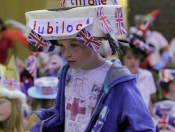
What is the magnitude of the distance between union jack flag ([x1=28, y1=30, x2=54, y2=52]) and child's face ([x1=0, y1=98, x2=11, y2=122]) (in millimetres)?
861

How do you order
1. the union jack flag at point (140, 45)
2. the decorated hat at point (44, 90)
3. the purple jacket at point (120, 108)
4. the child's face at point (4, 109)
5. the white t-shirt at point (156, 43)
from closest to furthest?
the purple jacket at point (120, 108) < the child's face at point (4, 109) < the decorated hat at point (44, 90) < the union jack flag at point (140, 45) < the white t-shirt at point (156, 43)

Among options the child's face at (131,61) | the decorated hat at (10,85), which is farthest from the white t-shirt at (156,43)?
the decorated hat at (10,85)

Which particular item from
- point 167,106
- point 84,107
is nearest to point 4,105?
point 84,107

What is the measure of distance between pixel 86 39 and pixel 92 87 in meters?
0.32

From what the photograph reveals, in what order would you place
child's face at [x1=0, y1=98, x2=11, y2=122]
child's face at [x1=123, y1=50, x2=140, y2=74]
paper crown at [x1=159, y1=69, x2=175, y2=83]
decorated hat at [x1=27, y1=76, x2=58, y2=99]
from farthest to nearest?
paper crown at [x1=159, y1=69, x2=175, y2=83]
child's face at [x1=123, y1=50, x2=140, y2=74]
decorated hat at [x1=27, y1=76, x2=58, y2=99]
child's face at [x1=0, y1=98, x2=11, y2=122]

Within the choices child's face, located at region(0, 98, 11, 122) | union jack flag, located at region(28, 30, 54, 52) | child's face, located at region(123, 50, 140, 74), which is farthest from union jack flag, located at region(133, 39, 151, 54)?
union jack flag, located at region(28, 30, 54, 52)

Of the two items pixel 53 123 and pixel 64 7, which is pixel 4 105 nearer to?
pixel 53 123

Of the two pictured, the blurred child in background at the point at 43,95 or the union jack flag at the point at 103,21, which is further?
the blurred child in background at the point at 43,95

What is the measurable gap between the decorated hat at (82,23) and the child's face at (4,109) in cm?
98

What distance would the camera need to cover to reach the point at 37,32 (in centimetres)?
199

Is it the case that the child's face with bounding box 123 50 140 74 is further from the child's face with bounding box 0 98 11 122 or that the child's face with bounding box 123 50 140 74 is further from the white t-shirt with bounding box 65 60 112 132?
the white t-shirt with bounding box 65 60 112 132

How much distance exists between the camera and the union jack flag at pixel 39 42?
207 cm

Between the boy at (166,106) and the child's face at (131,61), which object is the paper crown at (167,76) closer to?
the boy at (166,106)

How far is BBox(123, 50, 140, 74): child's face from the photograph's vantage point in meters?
4.17
